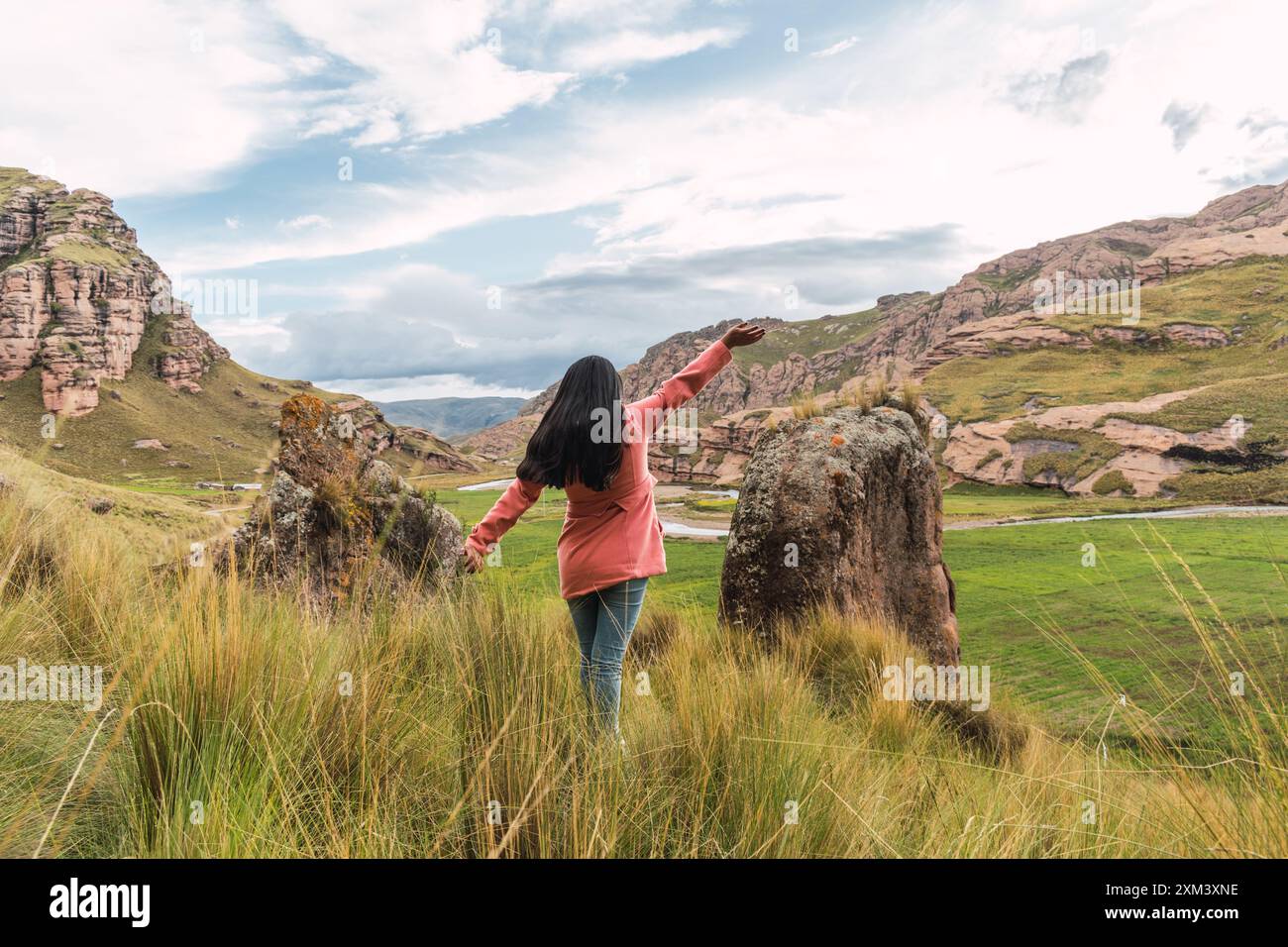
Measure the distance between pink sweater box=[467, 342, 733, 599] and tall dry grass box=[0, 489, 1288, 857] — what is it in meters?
0.49

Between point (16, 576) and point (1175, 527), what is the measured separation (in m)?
39.4

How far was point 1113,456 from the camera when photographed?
62.0m

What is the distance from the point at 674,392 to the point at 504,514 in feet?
4.31

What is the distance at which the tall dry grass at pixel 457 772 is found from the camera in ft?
7.70

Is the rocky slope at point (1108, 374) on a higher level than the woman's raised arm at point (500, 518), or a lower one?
higher

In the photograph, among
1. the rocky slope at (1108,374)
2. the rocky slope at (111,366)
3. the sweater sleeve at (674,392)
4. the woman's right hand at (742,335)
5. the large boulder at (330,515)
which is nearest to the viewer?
the sweater sleeve at (674,392)

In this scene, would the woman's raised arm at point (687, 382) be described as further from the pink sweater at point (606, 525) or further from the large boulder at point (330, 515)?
the large boulder at point (330, 515)

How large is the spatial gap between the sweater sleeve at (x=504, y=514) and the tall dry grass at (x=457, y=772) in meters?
0.52

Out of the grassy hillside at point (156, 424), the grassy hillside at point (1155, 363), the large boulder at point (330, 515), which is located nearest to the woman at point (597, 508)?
the large boulder at point (330, 515)

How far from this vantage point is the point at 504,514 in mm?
4062

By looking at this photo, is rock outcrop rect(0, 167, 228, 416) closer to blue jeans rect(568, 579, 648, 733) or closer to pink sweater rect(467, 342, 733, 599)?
pink sweater rect(467, 342, 733, 599)
